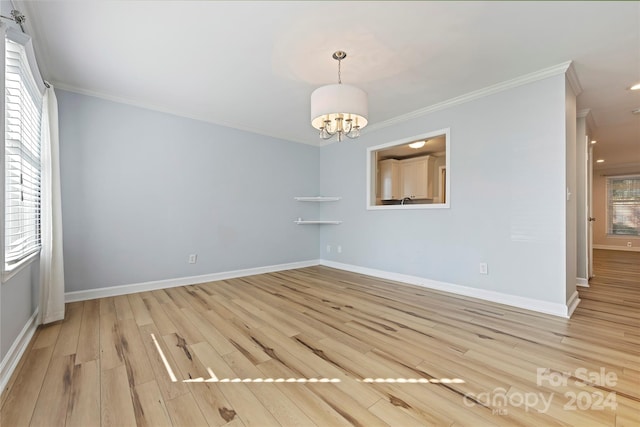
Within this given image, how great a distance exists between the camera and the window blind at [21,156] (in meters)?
1.85

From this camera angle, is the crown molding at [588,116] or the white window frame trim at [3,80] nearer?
the white window frame trim at [3,80]

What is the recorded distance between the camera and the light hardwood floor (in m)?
1.35

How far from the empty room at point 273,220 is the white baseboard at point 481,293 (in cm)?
2

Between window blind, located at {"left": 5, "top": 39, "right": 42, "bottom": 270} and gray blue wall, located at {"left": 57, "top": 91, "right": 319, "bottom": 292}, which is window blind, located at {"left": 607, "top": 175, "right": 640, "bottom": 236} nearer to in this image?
gray blue wall, located at {"left": 57, "top": 91, "right": 319, "bottom": 292}

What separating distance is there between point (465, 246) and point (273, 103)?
3017 mm

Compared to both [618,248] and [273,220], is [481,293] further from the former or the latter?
[618,248]

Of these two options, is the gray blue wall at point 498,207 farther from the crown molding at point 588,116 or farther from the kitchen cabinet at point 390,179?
the kitchen cabinet at point 390,179

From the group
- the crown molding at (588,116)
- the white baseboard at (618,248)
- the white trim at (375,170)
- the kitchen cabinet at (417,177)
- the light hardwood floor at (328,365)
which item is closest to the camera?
the light hardwood floor at (328,365)

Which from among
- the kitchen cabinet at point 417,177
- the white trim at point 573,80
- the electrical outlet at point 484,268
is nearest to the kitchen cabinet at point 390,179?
the kitchen cabinet at point 417,177

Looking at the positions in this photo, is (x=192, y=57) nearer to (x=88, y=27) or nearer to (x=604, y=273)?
(x=88, y=27)

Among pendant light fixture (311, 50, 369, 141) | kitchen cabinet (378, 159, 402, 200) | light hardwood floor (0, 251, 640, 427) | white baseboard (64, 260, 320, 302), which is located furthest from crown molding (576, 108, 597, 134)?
white baseboard (64, 260, 320, 302)

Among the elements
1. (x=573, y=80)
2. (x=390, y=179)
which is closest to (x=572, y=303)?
(x=573, y=80)

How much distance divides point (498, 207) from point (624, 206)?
8.07 m

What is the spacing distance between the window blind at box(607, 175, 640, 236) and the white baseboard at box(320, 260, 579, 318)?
7.55m
